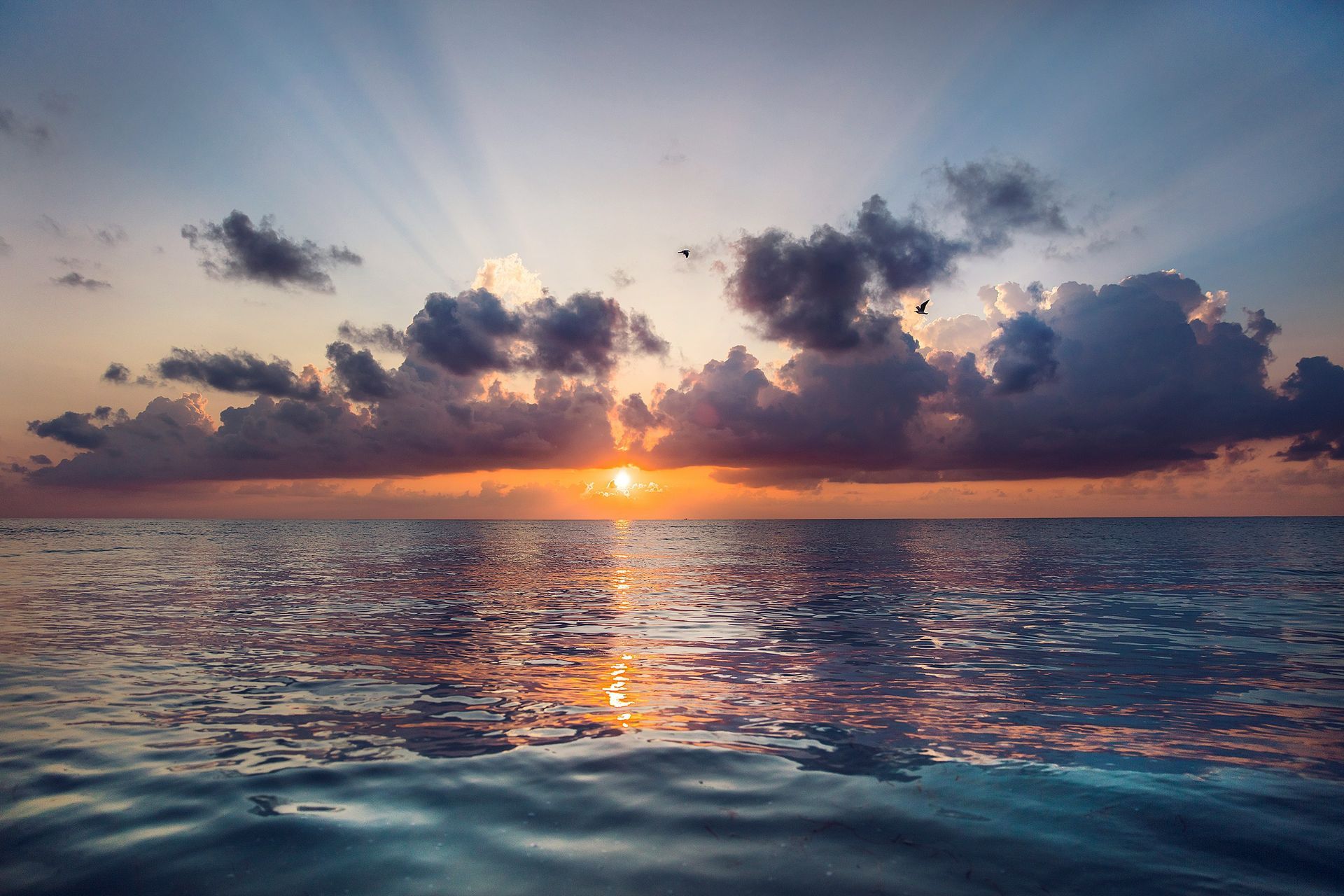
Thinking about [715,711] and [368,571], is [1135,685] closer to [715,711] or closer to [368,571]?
[715,711]

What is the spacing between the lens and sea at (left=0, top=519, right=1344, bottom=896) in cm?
808

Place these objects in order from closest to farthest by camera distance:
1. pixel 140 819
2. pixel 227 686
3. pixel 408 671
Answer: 1. pixel 140 819
2. pixel 227 686
3. pixel 408 671

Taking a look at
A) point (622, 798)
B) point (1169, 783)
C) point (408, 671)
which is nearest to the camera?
point (622, 798)

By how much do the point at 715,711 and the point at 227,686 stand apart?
12.3 meters

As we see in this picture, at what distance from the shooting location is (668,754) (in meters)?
12.1

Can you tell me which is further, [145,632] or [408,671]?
[145,632]

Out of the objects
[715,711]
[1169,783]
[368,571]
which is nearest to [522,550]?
[368,571]

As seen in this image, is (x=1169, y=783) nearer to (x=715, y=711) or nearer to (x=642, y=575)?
(x=715, y=711)

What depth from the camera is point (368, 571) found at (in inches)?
2283

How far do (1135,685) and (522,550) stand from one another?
285 feet

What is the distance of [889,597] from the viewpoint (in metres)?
39.3

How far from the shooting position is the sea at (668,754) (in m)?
8.08

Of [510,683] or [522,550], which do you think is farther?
[522,550]

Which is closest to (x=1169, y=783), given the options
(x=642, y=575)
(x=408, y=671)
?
(x=408, y=671)
